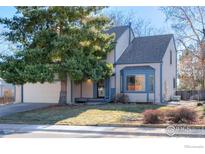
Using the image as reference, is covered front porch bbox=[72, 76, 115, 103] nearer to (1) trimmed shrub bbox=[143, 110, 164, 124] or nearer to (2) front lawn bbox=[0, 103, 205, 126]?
(2) front lawn bbox=[0, 103, 205, 126]

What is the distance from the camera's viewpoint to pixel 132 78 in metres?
25.7

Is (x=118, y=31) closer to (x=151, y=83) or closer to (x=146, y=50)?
(x=146, y=50)

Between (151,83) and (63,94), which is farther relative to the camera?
(151,83)

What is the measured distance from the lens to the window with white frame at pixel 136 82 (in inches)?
998

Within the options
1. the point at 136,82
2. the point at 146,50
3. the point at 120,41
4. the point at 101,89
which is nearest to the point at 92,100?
the point at 101,89

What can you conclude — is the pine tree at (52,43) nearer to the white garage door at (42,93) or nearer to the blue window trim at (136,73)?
the blue window trim at (136,73)

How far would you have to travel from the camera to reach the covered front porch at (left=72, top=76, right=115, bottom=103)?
2609cm

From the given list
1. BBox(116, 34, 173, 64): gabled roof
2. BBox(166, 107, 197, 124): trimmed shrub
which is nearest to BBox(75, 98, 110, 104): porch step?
BBox(116, 34, 173, 64): gabled roof

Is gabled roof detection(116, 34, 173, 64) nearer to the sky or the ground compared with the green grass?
nearer to the sky

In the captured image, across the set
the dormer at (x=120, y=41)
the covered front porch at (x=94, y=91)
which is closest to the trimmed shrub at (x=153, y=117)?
the covered front porch at (x=94, y=91)

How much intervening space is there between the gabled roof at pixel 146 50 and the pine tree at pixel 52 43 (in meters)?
3.42

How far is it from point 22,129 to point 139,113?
21.3 feet

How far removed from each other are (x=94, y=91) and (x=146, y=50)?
15.6 ft
